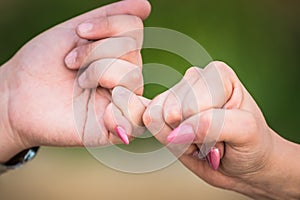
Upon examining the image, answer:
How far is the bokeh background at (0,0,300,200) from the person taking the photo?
9.43 feet

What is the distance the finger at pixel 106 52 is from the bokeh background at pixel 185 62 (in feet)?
4.92

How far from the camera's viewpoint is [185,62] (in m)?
2.83

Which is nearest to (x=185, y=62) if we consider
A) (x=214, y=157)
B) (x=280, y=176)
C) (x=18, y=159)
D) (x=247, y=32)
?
(x=247, y=32)

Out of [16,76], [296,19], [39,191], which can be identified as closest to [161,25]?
[296,19]

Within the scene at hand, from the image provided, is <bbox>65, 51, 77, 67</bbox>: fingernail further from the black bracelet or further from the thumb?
the black bracelet

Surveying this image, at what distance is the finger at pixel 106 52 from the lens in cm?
128

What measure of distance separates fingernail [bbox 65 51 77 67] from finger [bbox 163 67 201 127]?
28 centimetres

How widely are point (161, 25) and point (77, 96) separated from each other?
1.80 m

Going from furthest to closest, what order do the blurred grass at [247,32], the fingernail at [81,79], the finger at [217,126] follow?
the blurred grass at [247,32]
the fingernail at [81,79]
the finger at [217,126]

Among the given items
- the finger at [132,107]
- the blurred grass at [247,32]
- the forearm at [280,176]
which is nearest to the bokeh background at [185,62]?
the blurred grass at [247,32]

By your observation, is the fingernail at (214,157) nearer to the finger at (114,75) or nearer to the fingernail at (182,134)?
the fingernail at (182,134)

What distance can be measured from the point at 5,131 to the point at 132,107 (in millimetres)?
392

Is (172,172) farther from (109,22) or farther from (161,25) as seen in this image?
(109,22)

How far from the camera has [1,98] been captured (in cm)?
142
